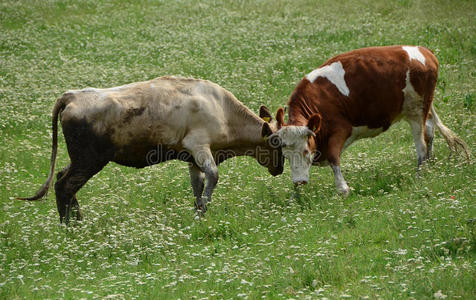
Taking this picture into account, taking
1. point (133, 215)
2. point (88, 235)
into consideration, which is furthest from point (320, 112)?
point (88, 235)

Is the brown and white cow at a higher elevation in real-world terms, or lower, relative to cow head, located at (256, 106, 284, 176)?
higher

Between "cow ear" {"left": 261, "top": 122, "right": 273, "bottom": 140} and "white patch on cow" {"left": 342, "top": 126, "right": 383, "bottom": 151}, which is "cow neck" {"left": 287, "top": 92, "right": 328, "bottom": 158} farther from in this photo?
"white patch on cow" {"left": 342, "top": 126, "right": 383, "bottom": 151}

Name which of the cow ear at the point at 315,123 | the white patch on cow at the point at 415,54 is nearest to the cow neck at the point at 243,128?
the cow ear at the point at 315,123

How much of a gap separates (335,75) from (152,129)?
336cm

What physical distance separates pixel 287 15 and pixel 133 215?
18.3 meters

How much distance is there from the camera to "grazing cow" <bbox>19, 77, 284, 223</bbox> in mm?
10367

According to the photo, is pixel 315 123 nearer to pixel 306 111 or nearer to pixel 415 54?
pixel 306 111

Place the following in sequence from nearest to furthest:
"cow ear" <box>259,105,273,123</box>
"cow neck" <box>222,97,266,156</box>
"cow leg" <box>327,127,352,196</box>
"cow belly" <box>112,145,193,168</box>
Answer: "cow belly" <box>112,145,193,168</box>, "cow leg" <box>327,127,352,196</box>, "cow neck" <box>222,97,266,156</box>, "cow ear" <box>259,105,273,123</box>

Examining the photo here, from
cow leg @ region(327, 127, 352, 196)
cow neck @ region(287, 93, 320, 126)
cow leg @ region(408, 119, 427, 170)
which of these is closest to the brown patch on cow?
cow neck @ region(287, 93, 320, 126)

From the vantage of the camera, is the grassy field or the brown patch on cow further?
the brown patch on cow

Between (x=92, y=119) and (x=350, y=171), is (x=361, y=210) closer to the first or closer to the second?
(x=350, y=171)

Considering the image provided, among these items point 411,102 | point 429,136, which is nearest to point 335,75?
point 411,102

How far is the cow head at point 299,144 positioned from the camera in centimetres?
1073

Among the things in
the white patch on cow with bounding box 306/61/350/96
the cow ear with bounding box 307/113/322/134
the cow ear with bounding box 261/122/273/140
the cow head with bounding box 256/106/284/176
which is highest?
the white patch on cow with bounding box 306/61/350/96
